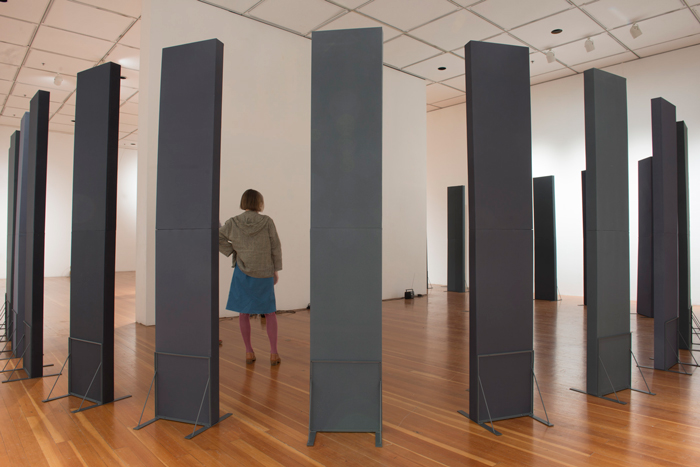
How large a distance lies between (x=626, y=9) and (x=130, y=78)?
934cm

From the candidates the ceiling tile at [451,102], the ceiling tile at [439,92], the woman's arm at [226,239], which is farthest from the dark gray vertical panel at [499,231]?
the ceiling tile at [451,102]

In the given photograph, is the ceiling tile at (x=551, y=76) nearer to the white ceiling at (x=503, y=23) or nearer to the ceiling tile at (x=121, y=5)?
the white ceiling at (x=503, y=23)

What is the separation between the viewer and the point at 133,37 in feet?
24.8

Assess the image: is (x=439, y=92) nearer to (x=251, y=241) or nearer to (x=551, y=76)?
(x=551, y=76)

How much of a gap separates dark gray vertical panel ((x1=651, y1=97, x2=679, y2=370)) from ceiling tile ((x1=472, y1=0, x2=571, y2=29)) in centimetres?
351

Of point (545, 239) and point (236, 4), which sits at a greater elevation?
point (236, 4)

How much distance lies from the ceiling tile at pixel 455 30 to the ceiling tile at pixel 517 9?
0.69 ft

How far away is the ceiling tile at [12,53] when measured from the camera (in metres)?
7.84

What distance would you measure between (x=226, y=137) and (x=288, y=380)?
4.24 metres

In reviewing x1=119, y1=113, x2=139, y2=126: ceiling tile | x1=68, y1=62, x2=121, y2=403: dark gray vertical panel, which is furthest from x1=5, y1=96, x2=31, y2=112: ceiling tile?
x1=68, y1=62, x2=121, y2=403: dark gray vertical panel

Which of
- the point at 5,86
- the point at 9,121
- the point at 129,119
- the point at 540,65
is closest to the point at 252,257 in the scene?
the point at 540,65

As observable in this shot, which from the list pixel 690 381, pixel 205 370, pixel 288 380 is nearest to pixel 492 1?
pixel 690 381

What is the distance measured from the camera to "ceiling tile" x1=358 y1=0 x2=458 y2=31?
6723 mm

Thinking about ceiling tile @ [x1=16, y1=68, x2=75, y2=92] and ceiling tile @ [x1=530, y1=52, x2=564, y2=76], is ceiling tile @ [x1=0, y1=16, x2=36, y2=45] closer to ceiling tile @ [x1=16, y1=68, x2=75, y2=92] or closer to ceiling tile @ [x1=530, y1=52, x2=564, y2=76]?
ceiling tile @ [x1=16, y1=68, x2=75, y2=92]
